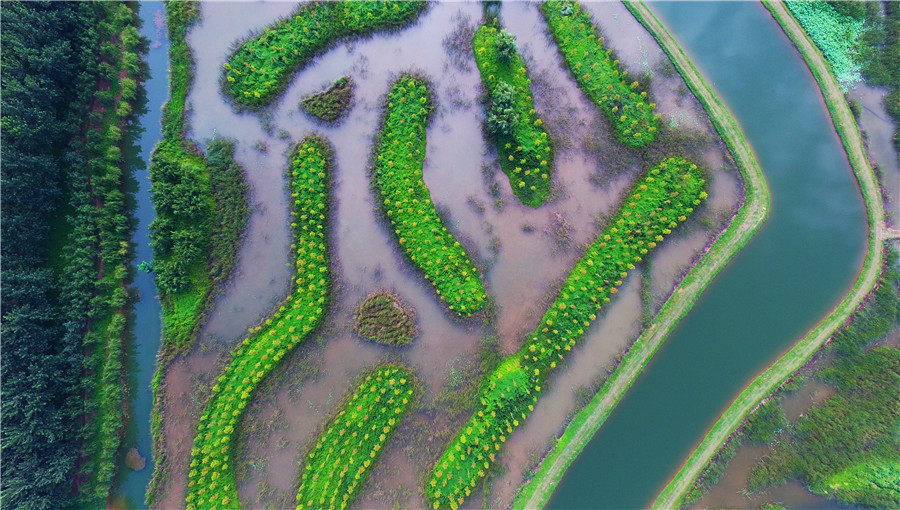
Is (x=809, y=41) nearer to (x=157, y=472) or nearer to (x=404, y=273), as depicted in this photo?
(x=404, y=273)

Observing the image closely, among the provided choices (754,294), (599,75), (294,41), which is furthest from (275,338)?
(754,294)

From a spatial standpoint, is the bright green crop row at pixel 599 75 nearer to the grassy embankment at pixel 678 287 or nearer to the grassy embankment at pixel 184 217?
the grassy embankment at pixel 678 287

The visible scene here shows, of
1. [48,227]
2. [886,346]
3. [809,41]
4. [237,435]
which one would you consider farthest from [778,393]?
[48,227]

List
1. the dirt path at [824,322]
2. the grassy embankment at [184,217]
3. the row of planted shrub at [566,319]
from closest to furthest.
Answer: the grassy embankment at [184,217], the row of planted shrub at [566,319], the dirt path at [824,322]

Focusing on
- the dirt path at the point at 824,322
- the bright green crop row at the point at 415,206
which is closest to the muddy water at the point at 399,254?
the bright green crop row at the point at 415,206

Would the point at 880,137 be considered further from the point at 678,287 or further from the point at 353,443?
the point at 353,443

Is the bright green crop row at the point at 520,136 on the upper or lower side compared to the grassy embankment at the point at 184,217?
upper
